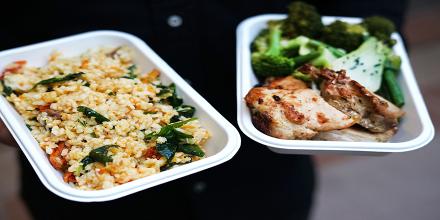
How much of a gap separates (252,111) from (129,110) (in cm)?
43

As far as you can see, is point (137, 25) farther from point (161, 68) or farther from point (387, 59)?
point (387, 59)

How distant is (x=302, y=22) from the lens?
214 centimetres

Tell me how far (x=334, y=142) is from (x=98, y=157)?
77cm

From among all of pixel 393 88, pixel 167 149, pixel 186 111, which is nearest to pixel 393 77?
pixel 393 88

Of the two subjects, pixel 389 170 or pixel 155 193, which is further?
pixel 389 170

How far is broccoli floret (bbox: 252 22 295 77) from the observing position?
193 centimetres

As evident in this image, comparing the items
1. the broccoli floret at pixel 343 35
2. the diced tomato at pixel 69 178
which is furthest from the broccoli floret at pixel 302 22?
the diced tomato at pixel 69 178

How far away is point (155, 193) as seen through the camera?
7.85 ft

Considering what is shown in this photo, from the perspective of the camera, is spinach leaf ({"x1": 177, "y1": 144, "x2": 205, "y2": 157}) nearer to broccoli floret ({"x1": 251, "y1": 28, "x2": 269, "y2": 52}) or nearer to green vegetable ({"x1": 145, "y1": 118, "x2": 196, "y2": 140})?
green vegetable ({"x1": 145, "y1": 118, "x2": 196, "y2": 140})

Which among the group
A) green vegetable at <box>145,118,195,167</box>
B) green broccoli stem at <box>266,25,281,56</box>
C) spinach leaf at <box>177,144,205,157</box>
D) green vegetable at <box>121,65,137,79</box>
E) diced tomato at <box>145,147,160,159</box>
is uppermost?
green broccoli stem at <box>266,25,281,56</box>

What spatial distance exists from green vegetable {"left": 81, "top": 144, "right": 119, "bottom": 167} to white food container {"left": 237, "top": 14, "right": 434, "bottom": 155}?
47cm

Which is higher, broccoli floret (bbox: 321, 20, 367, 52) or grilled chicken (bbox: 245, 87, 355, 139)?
broccoli floret (bbox: 321, 20, 367, 52)

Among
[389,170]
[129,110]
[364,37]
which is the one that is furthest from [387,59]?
[389,170]

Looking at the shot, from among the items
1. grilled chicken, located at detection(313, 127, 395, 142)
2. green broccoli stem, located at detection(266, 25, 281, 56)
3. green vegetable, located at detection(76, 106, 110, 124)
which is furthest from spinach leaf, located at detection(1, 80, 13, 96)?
grilled chicken, located at detection(313, 127, 395, 142)
